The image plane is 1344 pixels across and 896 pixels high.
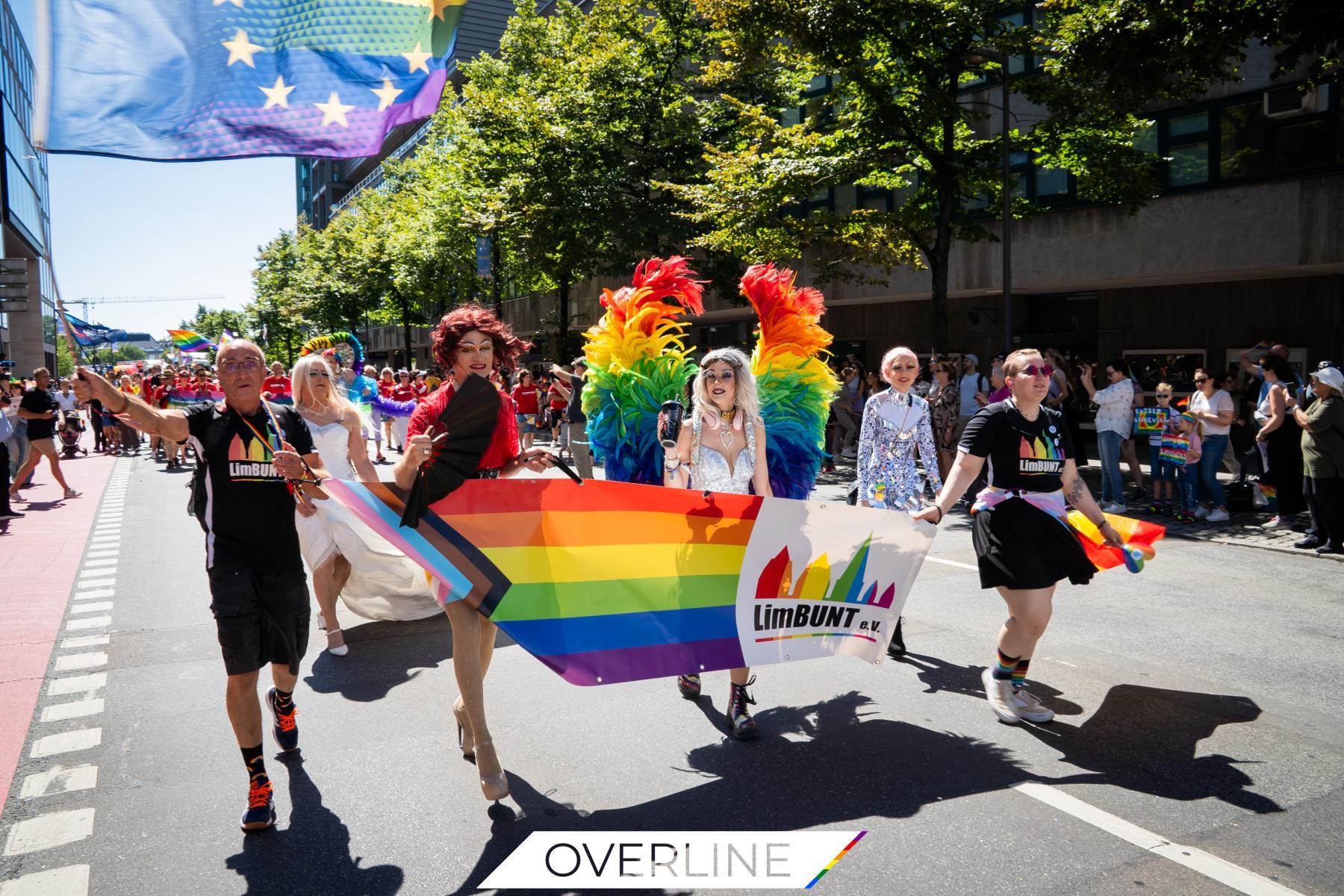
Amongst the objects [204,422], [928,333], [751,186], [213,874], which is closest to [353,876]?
[213,874]

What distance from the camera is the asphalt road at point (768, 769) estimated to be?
3686mm

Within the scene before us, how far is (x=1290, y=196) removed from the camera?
18.2m

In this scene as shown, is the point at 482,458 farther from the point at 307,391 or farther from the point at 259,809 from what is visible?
the point at 307,391

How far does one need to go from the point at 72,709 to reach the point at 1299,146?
67.5 feet

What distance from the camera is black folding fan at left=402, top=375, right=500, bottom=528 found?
425 cm

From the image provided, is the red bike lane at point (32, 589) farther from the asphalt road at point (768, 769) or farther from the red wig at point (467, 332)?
the red wig at point (467, 332)

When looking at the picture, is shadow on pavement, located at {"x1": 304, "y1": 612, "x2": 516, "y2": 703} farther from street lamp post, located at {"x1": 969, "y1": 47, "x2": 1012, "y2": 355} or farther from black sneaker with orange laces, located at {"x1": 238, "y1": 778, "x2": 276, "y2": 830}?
street lamp post, located at {"x1": 969, "y1": 47, "x2": 1012, "y2": 355}

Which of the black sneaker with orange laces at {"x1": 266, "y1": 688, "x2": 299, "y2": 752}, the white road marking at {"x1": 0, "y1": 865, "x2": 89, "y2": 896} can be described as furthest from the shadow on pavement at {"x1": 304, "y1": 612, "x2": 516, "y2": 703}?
the white road marking at {"x1": 0, "y1": 865, "x2": 89, "y2": 896}

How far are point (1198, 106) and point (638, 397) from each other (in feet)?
59.4

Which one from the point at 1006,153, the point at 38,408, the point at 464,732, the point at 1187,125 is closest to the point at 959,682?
the point at 464,732

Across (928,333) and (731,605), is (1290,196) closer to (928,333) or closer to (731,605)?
(928,333)

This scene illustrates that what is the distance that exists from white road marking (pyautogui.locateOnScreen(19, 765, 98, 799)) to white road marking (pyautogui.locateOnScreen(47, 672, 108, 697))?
4.49 feet

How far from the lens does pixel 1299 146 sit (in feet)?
59.5

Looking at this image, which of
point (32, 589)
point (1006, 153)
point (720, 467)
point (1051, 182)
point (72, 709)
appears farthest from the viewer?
point (1051, 182)
